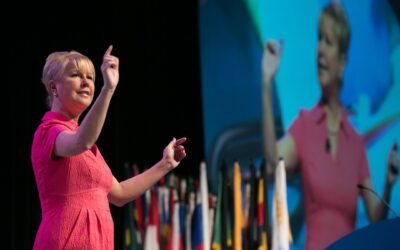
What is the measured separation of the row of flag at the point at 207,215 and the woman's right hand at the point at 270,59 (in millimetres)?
569

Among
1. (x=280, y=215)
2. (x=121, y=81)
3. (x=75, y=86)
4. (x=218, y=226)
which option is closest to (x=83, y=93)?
(x=75, y=86)

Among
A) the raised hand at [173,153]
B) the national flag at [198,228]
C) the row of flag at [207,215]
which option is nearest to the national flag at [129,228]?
the row of flag at [207,215]

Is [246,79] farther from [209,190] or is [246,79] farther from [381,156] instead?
[381,156]

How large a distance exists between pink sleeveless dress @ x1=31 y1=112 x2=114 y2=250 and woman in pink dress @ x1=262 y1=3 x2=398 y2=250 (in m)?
2.54

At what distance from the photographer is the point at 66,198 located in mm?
2000

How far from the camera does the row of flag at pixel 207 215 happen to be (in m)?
4.32

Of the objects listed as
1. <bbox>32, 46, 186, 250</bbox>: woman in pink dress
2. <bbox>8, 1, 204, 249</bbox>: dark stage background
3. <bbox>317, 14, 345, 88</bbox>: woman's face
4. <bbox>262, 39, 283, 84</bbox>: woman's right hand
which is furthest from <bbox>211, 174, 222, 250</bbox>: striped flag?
<bbox>32, 46, 186, 250</bbox>: woman in pink dress

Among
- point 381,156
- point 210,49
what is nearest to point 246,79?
point 210,49

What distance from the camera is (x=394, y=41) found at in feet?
14.1

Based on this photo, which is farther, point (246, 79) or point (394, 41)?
point (246, 79)

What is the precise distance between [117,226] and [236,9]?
155 cm

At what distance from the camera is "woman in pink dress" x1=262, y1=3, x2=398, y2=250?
4375 mm

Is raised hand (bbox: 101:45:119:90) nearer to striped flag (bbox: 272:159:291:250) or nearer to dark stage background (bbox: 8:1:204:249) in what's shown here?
striped flag (bbox: 272:159:291:250)

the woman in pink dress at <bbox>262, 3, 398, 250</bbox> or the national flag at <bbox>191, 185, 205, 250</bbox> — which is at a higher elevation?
the woman in pink dress at <bbox>262, 3, 398, 250</bbox>
